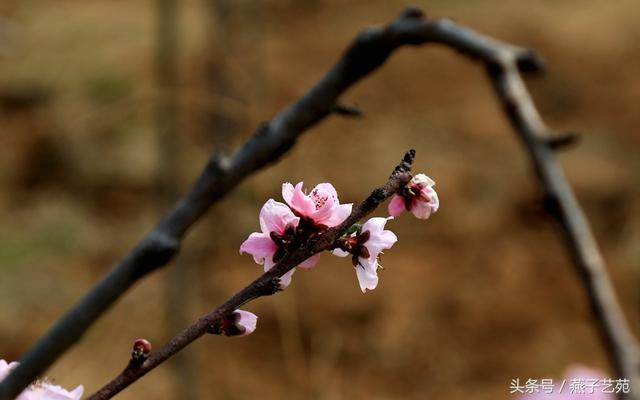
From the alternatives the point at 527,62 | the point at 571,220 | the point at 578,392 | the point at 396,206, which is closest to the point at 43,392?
the point at 396,206

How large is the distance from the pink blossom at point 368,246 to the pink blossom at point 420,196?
2cm

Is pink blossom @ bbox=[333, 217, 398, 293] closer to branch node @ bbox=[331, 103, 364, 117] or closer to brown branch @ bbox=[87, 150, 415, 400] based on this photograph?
brown branch @ bbox=[87, 150, 415, 400]

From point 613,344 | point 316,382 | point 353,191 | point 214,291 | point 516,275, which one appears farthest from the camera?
point 353,191

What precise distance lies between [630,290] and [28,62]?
12.1 feet

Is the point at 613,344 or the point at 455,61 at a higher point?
the point at 455,61

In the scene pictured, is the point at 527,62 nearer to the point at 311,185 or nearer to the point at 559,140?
the point at 559,140

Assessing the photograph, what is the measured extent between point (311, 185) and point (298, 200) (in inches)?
90.8

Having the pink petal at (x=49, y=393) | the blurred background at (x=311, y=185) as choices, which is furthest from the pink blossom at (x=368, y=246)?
the blurred background at (x=311, y=185)

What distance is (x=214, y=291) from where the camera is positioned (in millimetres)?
3914

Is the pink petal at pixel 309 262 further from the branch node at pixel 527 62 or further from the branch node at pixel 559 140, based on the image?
the branch node at pixel 527 62

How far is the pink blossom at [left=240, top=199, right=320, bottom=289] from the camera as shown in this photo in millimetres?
542

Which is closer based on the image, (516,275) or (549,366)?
(549,366)

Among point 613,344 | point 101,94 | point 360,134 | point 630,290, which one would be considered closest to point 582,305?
point 630,290

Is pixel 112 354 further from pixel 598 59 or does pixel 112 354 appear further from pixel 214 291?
pixel 598 59
